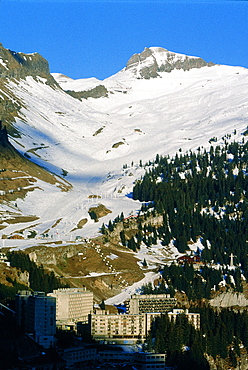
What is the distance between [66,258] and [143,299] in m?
42.9

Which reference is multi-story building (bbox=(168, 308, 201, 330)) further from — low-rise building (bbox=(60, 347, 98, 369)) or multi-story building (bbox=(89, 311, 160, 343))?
low-rise building (bbox=(60, 347, 98, 369))

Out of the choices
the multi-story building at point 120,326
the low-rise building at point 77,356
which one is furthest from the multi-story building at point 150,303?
the low-rise building at point 77,356

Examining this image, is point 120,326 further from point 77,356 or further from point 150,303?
point 77,356

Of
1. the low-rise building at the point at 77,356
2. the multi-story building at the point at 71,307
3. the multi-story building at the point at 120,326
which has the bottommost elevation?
the low-rise building at the point at 77,356

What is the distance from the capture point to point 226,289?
17300 cm

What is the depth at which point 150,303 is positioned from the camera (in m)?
143

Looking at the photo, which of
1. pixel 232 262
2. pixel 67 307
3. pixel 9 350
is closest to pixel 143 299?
pixel 67 307

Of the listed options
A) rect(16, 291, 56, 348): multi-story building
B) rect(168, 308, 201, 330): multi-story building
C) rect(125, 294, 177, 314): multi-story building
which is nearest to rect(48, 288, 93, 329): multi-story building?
rect(125, 294, 177, 314): multi-story building

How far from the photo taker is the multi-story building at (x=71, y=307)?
133 m

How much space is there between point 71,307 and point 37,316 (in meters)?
15.5

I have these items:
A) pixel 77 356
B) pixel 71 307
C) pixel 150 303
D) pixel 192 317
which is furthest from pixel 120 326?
pixel 77 356

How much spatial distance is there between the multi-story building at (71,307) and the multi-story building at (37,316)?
8.43 metres

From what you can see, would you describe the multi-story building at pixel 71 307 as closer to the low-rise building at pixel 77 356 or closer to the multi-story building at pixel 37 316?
the multi-story building at pixel 37 316

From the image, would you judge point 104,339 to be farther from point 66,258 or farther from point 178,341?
point 66,258
